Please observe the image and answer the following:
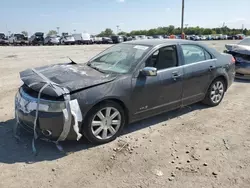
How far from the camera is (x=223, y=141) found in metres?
3.80

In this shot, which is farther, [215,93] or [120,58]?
[215,93]

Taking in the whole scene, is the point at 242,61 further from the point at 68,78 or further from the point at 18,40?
the point at 18,40

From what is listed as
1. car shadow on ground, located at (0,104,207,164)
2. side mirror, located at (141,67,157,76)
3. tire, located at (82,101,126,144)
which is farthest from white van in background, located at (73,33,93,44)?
tire, located at (82,101,126,144)

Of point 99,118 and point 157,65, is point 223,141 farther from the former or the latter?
point 99,118

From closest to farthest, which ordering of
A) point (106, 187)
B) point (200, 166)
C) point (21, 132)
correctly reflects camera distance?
point (106, 187) → point (200, 166) → point (21, 132)

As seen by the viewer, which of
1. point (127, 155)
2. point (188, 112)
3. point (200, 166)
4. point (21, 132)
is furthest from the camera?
point (188, 112)

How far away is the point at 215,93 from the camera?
17.3ft

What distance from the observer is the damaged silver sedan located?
3240mm

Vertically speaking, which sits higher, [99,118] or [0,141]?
[99,118]

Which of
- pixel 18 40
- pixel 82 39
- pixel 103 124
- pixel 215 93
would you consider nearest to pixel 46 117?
pixel 103 124

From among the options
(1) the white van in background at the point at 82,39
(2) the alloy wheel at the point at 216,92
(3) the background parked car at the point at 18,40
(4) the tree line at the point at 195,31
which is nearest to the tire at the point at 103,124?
(2) the alloy wheel at the point at 216,92

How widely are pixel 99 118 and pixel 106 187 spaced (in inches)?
43.8

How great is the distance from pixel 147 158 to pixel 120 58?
1.85 m

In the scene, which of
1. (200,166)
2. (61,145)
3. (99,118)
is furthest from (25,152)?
(200,166)
